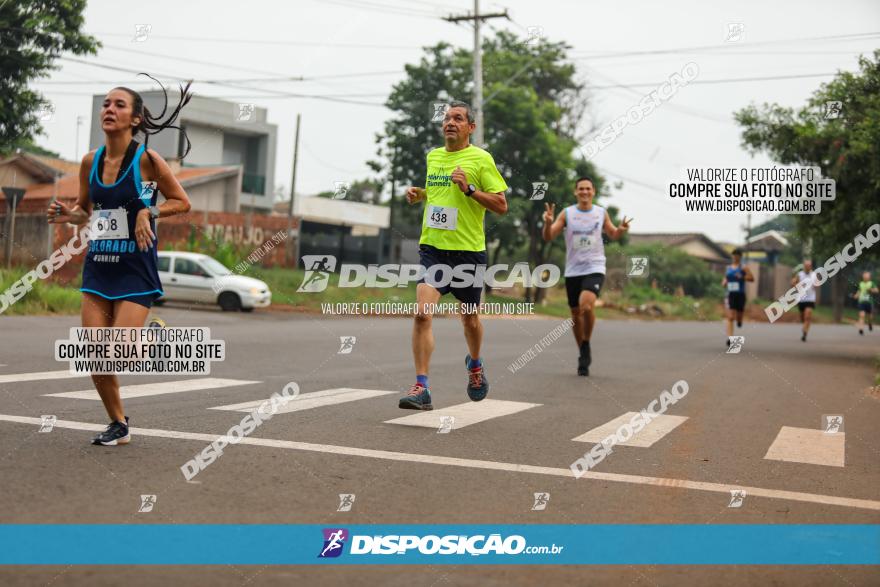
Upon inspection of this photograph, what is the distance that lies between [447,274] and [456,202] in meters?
0.55

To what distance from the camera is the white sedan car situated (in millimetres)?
24797

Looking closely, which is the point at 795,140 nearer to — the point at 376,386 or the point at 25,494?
the point at 376,386

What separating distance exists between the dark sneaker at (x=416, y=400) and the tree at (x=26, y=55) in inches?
579

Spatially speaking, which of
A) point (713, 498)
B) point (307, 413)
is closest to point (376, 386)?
point (307, 413)

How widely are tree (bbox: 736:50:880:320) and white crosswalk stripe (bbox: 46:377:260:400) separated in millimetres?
11287

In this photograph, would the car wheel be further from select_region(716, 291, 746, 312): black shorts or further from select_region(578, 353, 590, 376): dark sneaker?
select_region(578, 353, 590, 376): dark sneaker

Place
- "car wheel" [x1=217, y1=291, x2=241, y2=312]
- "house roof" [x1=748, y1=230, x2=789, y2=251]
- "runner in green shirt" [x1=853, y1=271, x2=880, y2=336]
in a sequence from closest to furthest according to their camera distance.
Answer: "car wheel" [x1=217, y1=291, x2=241, y2=312], "runner in green shirt" [x1=853, y1=271, x2=880, y2=336], "house roof" [x1=748, y1=230, x2=789, y2=251]

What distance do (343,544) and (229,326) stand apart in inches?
626

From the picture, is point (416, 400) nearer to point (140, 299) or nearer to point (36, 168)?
point (140, 299)

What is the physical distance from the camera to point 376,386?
9.37m

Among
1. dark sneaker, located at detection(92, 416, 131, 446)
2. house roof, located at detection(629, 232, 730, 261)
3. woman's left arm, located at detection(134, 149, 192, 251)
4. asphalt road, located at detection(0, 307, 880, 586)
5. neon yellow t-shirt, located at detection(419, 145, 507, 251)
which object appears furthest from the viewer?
house roof, located at detection(629, 232, 730, 261)

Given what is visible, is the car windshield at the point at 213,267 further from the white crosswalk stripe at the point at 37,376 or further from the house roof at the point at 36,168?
the white crosswalk stripe at the point at 37,376

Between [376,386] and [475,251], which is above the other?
[475,251]

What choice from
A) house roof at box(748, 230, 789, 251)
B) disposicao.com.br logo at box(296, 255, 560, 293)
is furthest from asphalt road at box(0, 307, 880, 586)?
house roof at box(748, 230, 789, 251)
